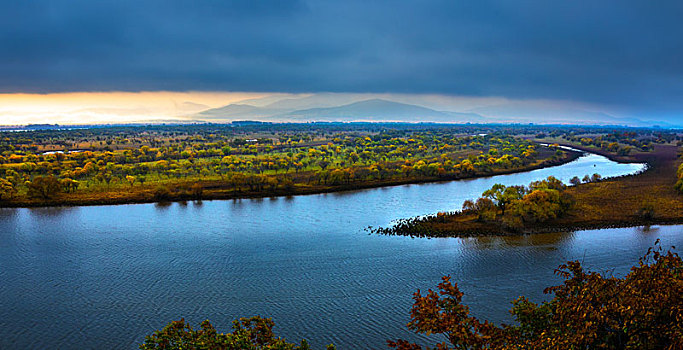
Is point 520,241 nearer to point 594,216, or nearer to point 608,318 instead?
point 594,216

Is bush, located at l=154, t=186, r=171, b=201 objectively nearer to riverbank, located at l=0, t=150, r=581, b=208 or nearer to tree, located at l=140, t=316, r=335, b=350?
riverbank, located at l=0, t=150, r=581, b=208

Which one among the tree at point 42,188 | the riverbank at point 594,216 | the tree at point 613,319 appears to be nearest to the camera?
the tree at point 613,319

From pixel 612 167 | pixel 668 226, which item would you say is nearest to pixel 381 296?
pixel 668 226

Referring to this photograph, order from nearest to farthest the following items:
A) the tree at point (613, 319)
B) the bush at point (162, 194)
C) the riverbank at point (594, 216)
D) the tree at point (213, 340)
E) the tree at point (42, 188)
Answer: the tree at point (613, 319) → the tree at point (213, 340) → the riverbank at point (594, 216) → the tree at point (42, 188) → the bush at point (162, 194)

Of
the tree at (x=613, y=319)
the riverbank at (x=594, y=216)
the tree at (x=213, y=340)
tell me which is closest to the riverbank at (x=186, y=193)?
the riverbank at (x=594, y=216)

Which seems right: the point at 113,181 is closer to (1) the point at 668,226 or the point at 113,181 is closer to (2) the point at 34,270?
(2) the point at 34,270

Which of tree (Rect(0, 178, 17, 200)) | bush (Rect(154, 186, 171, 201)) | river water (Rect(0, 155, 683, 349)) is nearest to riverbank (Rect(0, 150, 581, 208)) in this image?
bush (Rect(154, 186, 171, 201))

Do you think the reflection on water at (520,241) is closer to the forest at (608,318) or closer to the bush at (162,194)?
the forest at (608,318)
